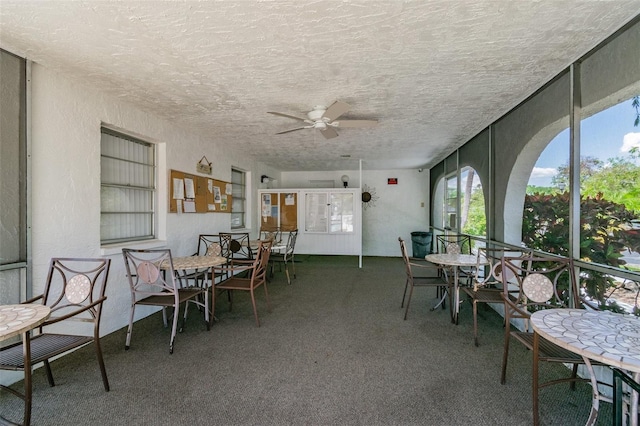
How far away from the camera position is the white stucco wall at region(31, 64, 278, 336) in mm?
2211

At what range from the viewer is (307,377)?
205 centimetres

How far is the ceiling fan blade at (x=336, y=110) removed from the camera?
8.76ft

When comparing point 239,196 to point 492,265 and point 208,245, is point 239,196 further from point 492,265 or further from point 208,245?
point 492,265

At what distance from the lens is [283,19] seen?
1.66m

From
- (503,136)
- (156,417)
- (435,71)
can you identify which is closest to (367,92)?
(435,71)

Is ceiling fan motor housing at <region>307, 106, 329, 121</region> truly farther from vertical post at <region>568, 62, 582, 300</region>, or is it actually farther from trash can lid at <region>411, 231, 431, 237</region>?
trash can lid at <region>411, 231, 431, 237</region>

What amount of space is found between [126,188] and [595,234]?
4.41m

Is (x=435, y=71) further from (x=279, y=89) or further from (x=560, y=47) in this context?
(x=279, y=89)

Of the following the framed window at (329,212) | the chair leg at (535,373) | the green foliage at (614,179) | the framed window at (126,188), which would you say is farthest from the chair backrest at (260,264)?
the framed window at (329,212)

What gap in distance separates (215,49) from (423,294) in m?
3.84

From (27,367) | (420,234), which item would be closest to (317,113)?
(27,367)

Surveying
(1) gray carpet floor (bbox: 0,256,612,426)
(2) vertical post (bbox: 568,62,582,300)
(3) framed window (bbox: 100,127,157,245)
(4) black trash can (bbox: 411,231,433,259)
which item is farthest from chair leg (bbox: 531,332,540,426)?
(4) black trash can (bbox: 411,231,433,259)

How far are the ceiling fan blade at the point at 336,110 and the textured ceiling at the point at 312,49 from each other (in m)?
0.14

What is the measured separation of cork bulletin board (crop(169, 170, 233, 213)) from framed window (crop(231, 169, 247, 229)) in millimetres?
612
